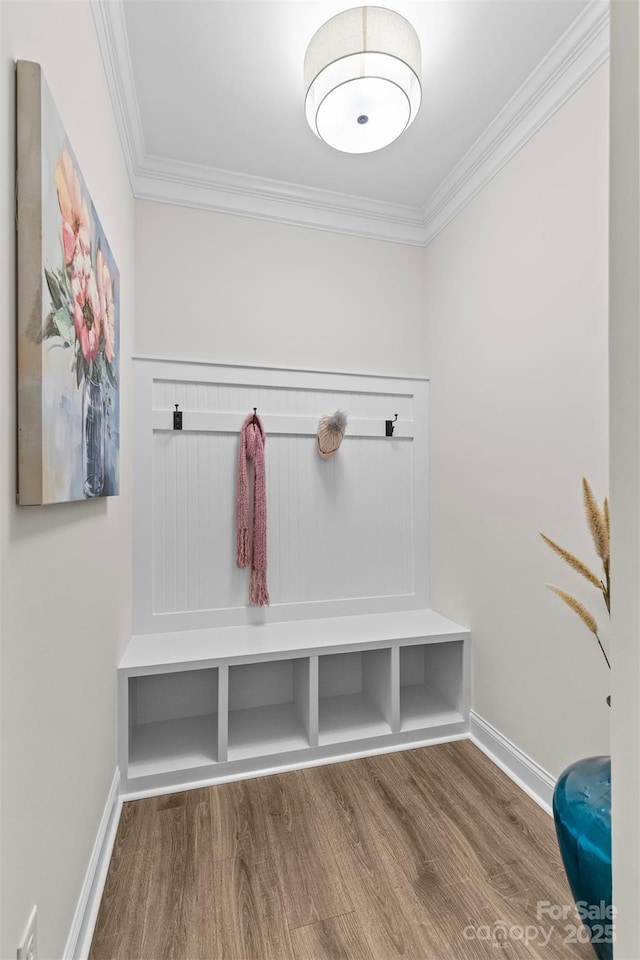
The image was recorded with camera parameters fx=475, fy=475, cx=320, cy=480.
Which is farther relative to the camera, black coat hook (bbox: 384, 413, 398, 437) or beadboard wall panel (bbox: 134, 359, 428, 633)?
black coat hook (bbox: 384, 413, 398, 437)

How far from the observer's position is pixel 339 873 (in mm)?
1491

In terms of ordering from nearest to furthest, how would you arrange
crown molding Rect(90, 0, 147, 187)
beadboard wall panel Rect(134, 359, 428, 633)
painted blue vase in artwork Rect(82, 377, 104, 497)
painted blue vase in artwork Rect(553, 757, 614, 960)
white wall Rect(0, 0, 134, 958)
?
white wall Rect(0, 0, 134, 958)
painted blue vase in artwork Rect(553, 757, 614, 960)
painted blue vase in artwork Rect(82, 377, 104, 497)
crown molding Rect(90, 0, 147, 187)
beadboard wall panel Rect(134, 359, 428, 633)

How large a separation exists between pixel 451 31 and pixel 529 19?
0.84ft

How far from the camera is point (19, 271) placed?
2.71ft

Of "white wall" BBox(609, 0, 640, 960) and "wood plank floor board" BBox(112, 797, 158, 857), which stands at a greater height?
"white wall" BBox(609, 0, 640, 960)

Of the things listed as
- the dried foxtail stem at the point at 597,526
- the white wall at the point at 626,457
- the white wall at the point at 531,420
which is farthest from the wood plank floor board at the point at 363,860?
the dried foxtail stem at the point at 597,526

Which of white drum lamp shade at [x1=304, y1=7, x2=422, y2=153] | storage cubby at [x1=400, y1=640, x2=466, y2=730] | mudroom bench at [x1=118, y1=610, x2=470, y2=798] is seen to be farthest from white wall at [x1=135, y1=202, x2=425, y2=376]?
storage cubby at [x1=400, y1=640, x2=466, y2=730]

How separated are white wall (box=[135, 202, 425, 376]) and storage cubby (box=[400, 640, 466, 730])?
5.12 ft

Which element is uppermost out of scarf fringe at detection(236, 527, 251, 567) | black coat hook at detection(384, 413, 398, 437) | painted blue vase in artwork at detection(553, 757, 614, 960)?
black coat hook at detection(384, 413, 398, 437)

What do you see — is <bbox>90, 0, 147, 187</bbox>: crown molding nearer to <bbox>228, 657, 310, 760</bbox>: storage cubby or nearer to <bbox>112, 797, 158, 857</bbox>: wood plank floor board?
<bbox>228, 657, 310, 760</bbox>: storage cubby

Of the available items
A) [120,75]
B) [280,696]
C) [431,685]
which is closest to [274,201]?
[120,75]

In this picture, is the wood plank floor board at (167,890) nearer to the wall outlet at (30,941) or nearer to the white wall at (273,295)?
the wall outlet at (30,941)

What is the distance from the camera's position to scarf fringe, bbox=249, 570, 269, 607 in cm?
239

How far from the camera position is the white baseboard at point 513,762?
5.91 feet
